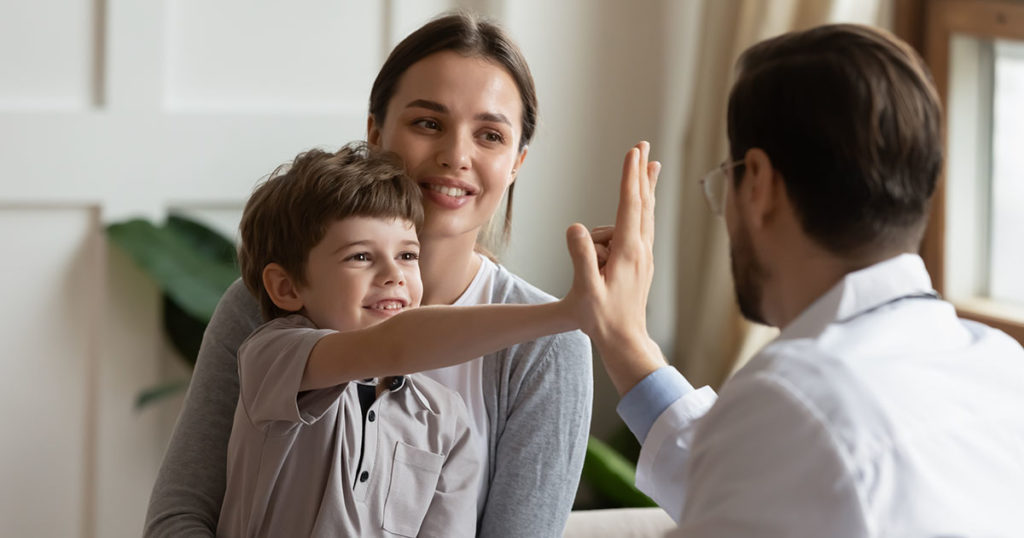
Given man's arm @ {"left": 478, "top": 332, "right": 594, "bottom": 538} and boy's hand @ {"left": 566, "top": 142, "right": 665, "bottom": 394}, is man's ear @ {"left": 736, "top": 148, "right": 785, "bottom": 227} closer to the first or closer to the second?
boy's hand @ {"left": 566, "top": 142, "right": 665, "bottom": 394}

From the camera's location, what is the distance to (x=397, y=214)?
1.39 metres

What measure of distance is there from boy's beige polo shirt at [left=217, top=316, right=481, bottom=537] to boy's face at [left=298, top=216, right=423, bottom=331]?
0.04m

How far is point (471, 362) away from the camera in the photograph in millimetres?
1532

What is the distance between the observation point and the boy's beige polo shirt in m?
1.30

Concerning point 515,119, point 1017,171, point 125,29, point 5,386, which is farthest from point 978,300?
point 5,386

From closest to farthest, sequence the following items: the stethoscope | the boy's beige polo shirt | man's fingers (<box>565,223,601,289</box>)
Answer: the stethoscope, man's fingers (<box>565,223,601,289</box>), the boy's beige polo shirt

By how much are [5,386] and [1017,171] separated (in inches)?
87.5

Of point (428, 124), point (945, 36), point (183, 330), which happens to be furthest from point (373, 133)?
point (945, 36)

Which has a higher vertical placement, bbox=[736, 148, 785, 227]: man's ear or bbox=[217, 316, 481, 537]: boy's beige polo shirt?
bbox=[736, 148, 785, 227]: man's ear

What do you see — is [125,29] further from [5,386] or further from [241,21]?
[5,386]

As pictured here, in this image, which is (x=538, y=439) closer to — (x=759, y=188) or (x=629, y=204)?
(x=629, y=204)

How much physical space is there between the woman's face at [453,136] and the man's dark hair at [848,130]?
1.76ft

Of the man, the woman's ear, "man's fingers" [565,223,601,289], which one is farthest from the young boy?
the man

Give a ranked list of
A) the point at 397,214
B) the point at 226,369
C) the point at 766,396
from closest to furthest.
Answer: the point at 766,396, the point at 397,214, the point at 226,369
